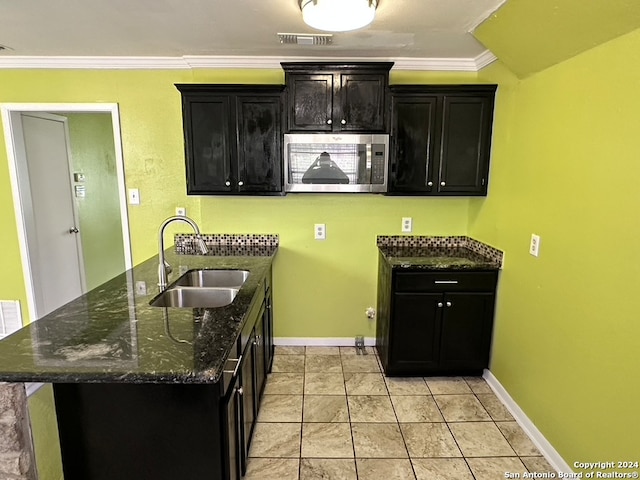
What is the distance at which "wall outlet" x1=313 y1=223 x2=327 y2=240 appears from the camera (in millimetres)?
3145

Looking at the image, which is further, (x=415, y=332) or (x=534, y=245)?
(x=415, y=332)

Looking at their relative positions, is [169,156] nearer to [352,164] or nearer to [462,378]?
[352,164]

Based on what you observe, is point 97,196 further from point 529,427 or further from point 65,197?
point 529,427

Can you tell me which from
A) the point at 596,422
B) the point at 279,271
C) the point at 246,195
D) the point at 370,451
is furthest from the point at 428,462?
the point at 246,195

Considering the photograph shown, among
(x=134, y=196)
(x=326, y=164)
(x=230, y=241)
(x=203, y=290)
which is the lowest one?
(x=203, y=290)

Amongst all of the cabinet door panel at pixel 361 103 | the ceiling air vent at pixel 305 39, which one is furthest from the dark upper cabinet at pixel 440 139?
the ceiling air vent at pixel 305 39

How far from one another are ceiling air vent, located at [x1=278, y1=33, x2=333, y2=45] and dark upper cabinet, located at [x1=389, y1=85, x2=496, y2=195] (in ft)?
1.98

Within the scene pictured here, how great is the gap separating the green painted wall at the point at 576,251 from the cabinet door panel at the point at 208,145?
80.9 inches

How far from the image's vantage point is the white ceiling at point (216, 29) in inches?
77.4

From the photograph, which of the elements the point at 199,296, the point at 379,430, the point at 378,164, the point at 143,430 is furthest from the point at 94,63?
the point at 379,430

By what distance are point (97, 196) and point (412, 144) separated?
3554mm

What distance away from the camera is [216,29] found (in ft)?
7.46

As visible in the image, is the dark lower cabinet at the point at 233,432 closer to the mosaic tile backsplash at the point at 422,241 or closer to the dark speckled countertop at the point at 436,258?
the dark speckled countertop at the point at 436,258

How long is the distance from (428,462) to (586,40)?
229 centimetres
